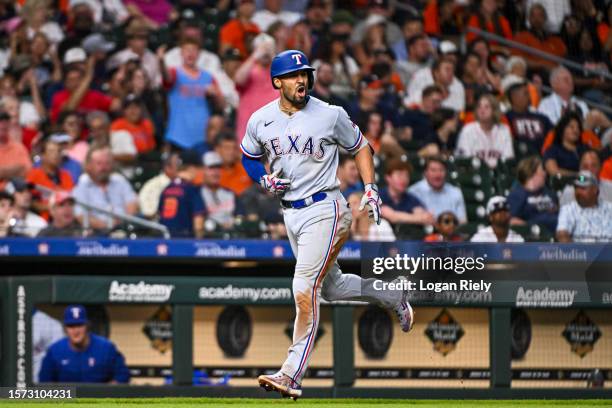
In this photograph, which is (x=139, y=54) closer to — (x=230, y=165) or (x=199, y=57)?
(x=199, y=57)

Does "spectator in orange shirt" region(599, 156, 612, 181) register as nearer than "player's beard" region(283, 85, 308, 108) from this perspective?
No

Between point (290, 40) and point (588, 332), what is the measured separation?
586 cm

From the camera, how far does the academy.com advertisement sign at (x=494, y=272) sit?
334 inches

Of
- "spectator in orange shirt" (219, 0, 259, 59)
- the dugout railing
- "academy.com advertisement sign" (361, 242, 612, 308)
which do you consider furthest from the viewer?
"spectator in orange shirt" (219, 0, 259, 59)

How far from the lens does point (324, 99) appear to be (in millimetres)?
14062

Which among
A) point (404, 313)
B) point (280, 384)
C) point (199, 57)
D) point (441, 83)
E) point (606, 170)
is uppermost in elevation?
point (199, 57)

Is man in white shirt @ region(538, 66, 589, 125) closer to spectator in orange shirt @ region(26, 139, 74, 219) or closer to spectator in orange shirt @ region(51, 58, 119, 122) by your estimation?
spectator in orange shirt @ region(51, 58, 119, 122)

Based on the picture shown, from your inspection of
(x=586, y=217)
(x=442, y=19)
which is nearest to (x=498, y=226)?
(x=586, y=217)

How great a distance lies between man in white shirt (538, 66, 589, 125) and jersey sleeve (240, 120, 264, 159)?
7.46 m

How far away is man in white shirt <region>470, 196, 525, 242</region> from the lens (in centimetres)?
1128

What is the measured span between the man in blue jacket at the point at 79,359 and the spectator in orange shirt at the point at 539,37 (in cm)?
804

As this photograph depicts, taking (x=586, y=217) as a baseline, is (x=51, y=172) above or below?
above

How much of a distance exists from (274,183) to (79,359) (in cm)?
361

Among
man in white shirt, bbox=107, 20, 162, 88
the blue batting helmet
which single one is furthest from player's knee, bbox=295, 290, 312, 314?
man in white shirt, bbox=107, 20, 162, 88
